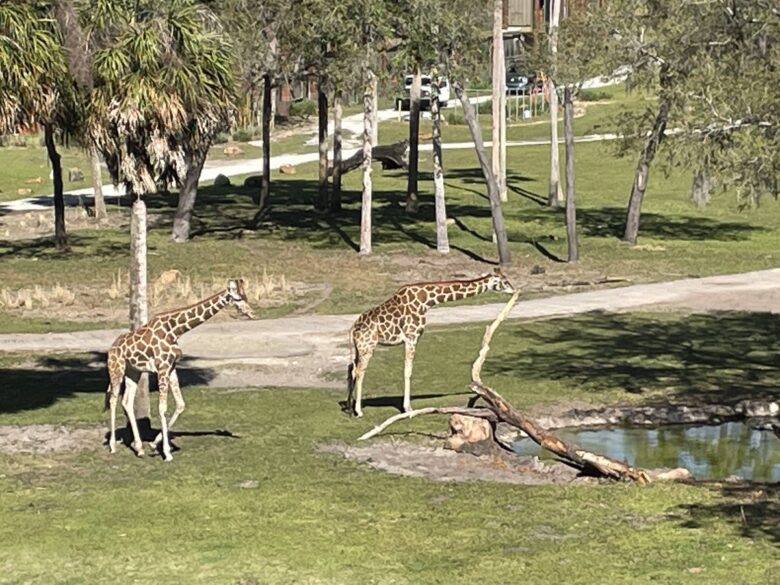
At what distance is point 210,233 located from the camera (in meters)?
53.8

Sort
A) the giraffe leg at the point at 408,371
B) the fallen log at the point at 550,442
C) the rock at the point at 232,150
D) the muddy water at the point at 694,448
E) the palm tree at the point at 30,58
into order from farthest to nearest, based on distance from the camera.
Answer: the rock at the point at 232,150 < the giraffe leg at the point at 408,371 < the palm tree at the point at 30,58 < the muddy water at the point at 694,448 < the fallen log at the point at 550,442

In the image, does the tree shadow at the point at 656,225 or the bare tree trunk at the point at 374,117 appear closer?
the bare tree trunk at the point at 374,117

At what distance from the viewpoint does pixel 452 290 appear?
25469mm

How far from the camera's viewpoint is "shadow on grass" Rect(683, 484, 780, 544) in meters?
17.5

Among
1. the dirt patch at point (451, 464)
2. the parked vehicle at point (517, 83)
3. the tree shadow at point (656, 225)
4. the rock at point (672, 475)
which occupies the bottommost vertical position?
the tree shadow at point (656, 225)

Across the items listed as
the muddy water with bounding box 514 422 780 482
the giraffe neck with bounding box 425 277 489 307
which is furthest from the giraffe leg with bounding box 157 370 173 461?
the muddy water with bounding box 514 422 780 482

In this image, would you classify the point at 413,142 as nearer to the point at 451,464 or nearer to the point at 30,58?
the point at 30,58

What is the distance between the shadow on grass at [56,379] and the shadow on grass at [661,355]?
21.4 ft

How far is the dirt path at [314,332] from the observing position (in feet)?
101

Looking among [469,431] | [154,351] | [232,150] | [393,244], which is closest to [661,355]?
[469,431]

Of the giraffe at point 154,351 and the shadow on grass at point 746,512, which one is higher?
the giraffe at point 154,351

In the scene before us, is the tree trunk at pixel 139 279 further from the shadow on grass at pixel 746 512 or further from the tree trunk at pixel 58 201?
the tree trunk at pixel 58 201

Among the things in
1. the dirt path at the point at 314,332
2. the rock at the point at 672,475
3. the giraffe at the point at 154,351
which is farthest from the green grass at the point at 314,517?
the dirt path at the point at 314,332

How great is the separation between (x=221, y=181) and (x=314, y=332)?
37.3m
